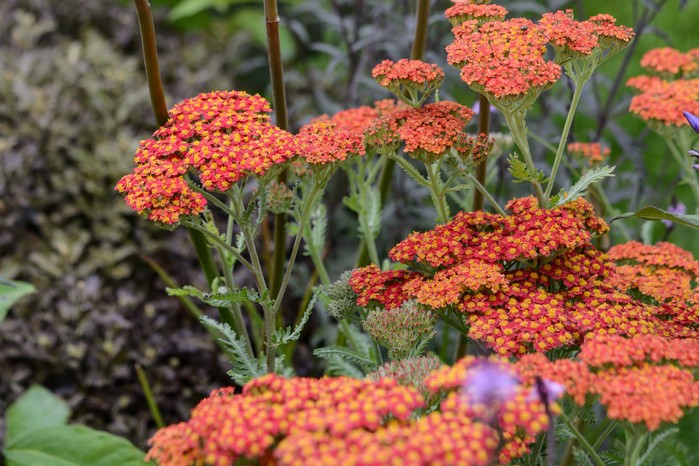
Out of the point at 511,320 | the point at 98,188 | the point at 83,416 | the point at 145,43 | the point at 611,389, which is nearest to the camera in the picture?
the point at 611,389

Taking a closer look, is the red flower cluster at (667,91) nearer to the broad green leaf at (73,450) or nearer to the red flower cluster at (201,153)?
the red flower cluster at (201,153)

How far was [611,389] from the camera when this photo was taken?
687mm

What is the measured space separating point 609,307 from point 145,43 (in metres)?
0.64

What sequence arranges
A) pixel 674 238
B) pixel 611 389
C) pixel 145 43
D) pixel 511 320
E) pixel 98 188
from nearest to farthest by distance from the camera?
pixel 611 389 < pixel 511 320 < pixel 145 43 < pixel 98 188 < pixel 674 238

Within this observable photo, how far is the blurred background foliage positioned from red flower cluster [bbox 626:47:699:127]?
10.4 inches

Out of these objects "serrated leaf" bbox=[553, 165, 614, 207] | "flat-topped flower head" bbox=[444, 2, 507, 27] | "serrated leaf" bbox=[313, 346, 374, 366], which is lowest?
"serrated leaf" bbox=[313, 346, 374, 366]

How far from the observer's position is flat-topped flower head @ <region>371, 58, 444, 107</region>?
964 millimetres

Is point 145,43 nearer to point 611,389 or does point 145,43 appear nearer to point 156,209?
point 156,209

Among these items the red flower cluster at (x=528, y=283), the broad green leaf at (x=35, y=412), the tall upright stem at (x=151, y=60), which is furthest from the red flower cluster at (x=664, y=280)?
the broad green leaf at (x=35, y=412)

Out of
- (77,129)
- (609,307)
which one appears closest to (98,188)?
(77,129)

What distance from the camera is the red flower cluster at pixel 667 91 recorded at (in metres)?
1.15

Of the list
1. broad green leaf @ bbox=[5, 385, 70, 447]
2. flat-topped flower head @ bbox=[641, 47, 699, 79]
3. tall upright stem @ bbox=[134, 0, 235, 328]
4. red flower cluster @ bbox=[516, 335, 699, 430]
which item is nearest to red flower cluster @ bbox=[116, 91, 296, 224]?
tall upright stem @ bbox=[134, 0, 235, 328]

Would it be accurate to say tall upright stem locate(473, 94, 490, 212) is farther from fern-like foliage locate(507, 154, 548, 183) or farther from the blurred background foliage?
the blurred background foliage

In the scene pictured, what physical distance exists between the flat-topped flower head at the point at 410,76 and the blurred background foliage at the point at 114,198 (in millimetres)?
721
